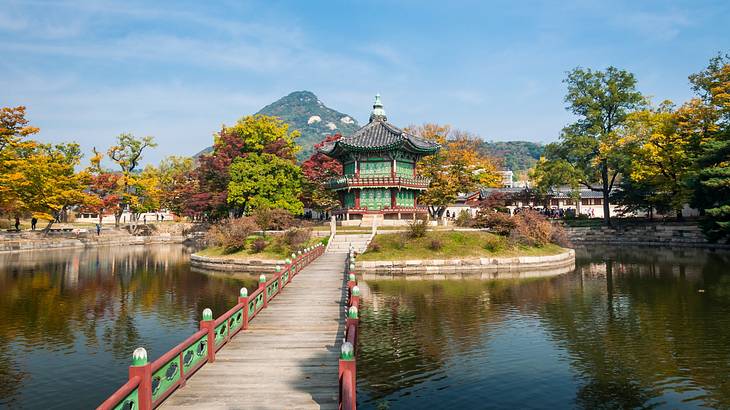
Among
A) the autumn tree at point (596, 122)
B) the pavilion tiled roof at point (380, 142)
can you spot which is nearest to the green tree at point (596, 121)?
the autumn tree at point (596, 122)

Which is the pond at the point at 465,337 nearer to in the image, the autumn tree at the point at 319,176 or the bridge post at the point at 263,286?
the bridge post at the point at 263,286

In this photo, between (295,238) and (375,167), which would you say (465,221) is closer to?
(375,167)

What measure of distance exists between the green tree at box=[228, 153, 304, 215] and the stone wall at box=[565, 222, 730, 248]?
37.1m

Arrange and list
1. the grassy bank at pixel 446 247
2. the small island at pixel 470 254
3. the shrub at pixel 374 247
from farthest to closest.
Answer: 1. the shrub at pixel 374 247
2. the grassy bank at pixel 446 247
3. the small island at pixel 470 254

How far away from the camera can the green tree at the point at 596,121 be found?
61.0 metres

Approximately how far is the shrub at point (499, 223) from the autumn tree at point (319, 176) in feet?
96.1

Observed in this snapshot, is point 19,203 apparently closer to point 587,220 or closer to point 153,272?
point 153,272

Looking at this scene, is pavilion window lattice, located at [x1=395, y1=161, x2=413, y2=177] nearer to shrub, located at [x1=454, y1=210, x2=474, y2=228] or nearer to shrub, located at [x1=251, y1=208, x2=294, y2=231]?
shrub, located at [x1=454, y1=210, x2=474, y2=228]

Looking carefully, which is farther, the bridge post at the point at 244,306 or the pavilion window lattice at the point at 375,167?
the pavilion window lattice at the point at 375,167

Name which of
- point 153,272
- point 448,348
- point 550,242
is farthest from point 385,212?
point 448,348

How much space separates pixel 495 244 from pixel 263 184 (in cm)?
2958

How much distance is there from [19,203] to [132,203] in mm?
→ 17137

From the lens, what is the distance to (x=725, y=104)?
152 feet

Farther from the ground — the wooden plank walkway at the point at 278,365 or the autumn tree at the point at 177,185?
the autumn tree at the point at 177,185
